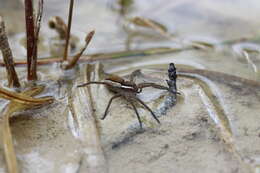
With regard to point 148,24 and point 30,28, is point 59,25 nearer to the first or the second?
point 30,28

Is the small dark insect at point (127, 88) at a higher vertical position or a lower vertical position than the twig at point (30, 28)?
lower

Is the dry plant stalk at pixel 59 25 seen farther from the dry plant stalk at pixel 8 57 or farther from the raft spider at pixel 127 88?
the raft spider at pixel 127 88

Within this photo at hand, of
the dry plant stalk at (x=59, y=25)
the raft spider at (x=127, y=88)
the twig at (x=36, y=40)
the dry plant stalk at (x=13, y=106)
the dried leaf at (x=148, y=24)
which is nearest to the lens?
the dry plant stalk at (x=13, y=106)

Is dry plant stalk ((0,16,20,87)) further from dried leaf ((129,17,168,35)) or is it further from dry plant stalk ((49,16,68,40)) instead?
dried leaf ((129,17,168,35))

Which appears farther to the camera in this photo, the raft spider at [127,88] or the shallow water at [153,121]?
the raft spider at [127,88]

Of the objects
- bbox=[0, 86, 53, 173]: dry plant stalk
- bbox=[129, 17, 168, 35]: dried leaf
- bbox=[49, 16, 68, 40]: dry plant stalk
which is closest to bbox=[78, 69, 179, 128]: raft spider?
bbox=[0, 86, 53, 173]: dry plant stalk

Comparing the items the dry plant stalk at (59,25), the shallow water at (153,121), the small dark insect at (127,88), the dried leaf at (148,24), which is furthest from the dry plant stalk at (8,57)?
the dried leaf at (148,24)
